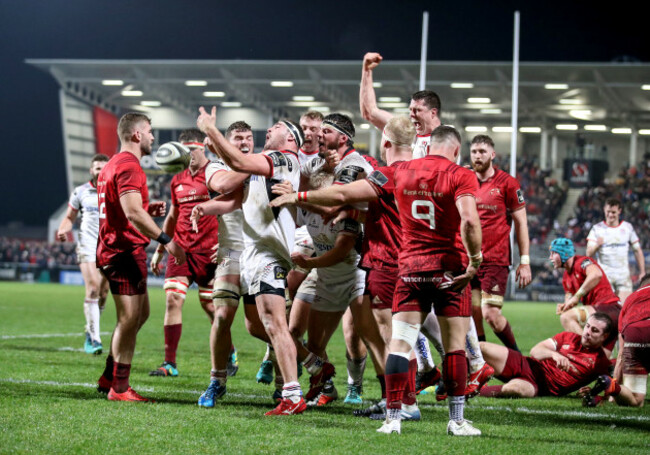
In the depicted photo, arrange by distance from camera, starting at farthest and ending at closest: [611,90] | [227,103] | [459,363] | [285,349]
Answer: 1. [227,103]
2. [611,90]
3. [285,349]
4. [459,363]

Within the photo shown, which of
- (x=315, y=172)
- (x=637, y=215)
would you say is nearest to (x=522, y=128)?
(x=637, y=215)

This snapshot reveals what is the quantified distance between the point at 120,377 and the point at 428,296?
2873 mm

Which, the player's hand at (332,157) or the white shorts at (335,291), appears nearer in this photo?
the player's hand at (332,157)

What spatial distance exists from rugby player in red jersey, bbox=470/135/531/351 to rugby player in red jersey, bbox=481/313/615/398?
1.09 meters

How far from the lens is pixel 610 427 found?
6348 millimetres

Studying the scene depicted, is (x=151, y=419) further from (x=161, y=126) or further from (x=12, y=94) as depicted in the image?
(x=12, y=94)

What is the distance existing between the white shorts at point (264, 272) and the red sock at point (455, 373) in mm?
1489

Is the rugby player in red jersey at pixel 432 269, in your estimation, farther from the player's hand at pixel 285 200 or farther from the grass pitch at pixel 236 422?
the grass pitch at pixel 236 422

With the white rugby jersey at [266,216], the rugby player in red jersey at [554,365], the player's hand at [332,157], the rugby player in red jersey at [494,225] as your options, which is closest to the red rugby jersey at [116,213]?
the white rugby jersey at [266,216]

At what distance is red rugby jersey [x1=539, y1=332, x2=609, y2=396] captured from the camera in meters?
8.12

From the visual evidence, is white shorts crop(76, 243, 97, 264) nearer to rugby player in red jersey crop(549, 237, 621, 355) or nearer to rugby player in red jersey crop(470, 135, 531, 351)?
rugby player in red jersey crop(470, 135, 531, 351)

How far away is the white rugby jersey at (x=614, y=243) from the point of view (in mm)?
14688

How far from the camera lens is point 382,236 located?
6.75 m

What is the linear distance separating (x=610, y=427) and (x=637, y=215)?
34243 millimetres
